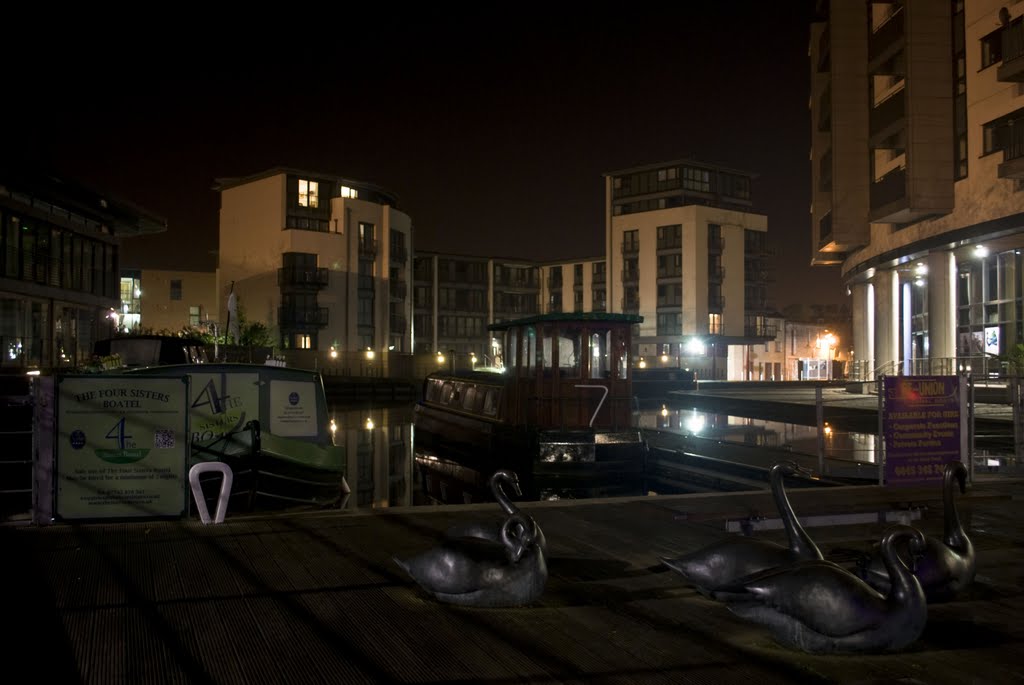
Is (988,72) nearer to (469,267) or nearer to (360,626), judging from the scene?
(360,626)

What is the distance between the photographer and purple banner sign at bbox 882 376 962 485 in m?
11.3

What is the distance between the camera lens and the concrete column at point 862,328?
46.2 metres

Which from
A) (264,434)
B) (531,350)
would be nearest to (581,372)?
(531,350)

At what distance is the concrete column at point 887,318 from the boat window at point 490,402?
2527 centimetres

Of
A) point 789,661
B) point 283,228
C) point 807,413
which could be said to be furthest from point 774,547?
point 283,228

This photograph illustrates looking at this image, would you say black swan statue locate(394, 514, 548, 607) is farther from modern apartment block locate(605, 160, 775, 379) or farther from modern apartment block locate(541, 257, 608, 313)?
modern apartment block locate(541, 257, 608, 313)

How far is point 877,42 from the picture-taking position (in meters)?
38.0

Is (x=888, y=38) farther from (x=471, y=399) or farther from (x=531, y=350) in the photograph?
(x=531, y=350)

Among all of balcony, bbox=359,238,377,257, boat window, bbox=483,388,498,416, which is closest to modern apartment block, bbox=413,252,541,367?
balcony, bbox=359,238,377,257

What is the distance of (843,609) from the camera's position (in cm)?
512

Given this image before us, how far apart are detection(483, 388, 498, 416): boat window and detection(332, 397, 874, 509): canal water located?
173 cm

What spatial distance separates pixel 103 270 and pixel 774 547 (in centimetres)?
3787

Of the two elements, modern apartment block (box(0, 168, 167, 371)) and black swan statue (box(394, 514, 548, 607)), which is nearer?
black swan statue (box(394, 514, 548, 607))

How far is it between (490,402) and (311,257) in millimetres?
43244
